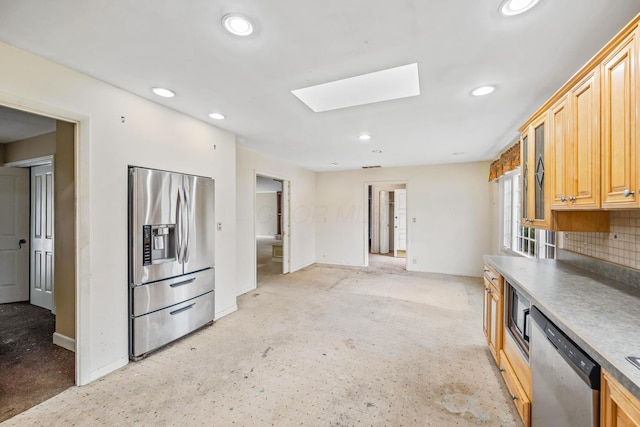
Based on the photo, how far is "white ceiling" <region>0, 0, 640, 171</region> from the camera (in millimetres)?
1305

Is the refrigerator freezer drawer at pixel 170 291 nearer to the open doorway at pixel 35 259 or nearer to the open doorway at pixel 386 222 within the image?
the open doorway at pixel 35 259

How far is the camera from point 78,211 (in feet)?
6.51

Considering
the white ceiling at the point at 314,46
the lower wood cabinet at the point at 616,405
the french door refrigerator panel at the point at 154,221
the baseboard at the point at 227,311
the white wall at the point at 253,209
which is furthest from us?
the white wall at the point at 253,209

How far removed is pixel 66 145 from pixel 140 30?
5.58 ft

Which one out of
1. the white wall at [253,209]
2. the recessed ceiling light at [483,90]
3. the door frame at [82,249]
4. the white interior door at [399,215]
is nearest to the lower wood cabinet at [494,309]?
the recessed ceiling light at [483,90]

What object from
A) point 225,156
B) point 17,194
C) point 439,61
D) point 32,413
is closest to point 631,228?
point 439,61

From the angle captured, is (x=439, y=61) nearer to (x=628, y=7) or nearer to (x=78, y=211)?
(x=628, y=7)

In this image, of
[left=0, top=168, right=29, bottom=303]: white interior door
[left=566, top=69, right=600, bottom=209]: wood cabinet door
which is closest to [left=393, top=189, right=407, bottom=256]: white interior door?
[left=566, top=69, right=600, bottom=209]: wood cabinet door

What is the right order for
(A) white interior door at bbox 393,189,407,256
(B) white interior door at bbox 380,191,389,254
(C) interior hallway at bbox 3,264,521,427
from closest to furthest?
(C) interior hallway at bbox 3,264,521,427 < (A) white interior door at bbox 393,189,407,256 < (B) white interior door at bbox 380,191,389,254

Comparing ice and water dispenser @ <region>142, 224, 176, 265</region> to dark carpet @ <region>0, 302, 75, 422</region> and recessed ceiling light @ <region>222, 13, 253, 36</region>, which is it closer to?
A: dark carpet @ <region>0, 302, 75, 422</region>

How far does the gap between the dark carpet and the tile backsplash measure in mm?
3958

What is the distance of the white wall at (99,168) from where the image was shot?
1783 mm

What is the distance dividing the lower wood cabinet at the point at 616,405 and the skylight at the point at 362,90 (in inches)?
79.5

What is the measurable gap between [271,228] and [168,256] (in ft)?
31.1
